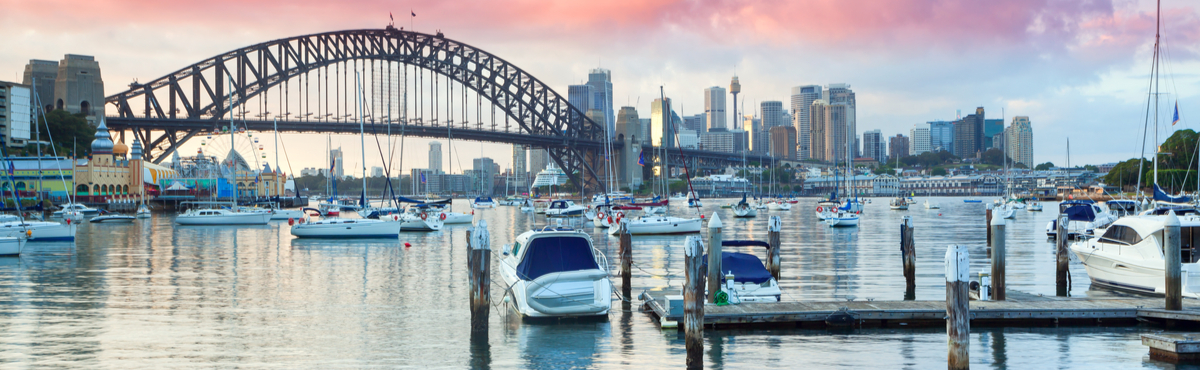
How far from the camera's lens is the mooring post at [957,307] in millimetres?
13047

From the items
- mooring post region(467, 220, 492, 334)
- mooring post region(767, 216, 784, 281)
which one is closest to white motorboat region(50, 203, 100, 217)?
mooring post region(767, 216, 784, 281)

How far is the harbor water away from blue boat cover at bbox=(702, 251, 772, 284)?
2.07 m

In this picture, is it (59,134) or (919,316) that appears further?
(59,134)

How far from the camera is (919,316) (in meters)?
17.9

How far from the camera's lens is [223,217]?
63.6 meters

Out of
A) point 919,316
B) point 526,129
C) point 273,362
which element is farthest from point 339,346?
point 526,129

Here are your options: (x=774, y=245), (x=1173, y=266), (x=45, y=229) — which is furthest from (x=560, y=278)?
(x=45, y=229)

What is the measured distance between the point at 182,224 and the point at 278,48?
42238 mm

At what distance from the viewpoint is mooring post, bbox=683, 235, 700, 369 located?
1419 cm

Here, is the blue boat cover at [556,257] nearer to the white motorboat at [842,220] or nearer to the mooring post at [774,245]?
the mooring post at [774,245]

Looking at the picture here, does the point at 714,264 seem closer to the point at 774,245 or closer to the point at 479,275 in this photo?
the point at 479,275

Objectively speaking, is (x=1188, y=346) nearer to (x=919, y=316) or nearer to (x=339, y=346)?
(x=919, y=316)

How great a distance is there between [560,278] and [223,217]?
169 ft

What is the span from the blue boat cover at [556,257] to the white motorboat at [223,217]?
49.3 metres
